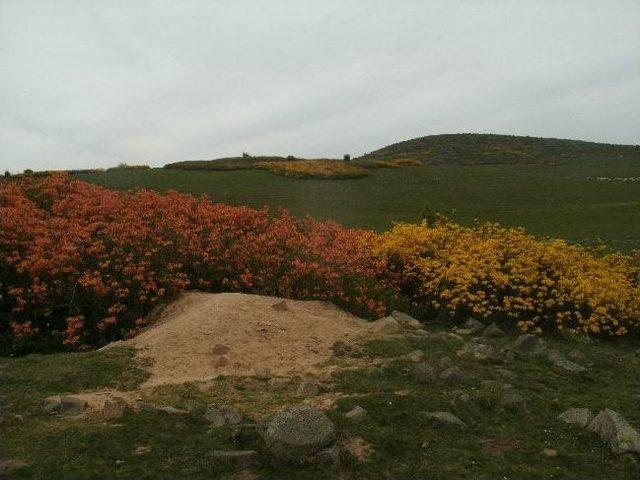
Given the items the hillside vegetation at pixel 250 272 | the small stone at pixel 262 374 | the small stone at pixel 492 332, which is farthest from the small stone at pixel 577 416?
the hillside vegetation at pixel 250 272

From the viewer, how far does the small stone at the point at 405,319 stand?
326 inches

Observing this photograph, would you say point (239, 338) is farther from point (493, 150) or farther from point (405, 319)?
point (493, 150)

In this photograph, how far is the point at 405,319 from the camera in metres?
8.59

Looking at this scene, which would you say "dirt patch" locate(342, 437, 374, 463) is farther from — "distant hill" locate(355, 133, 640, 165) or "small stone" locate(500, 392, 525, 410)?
"distant hill" locate(355, 133, 640, 165)

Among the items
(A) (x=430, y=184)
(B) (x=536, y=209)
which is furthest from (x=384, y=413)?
(A) (x=430, y=184)

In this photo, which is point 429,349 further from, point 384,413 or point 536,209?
point 536,209

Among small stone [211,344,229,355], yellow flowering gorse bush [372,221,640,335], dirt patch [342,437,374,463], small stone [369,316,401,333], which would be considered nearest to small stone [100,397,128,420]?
dirt patch [342,437,374,463]

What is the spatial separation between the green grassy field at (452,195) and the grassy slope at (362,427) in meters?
7.99

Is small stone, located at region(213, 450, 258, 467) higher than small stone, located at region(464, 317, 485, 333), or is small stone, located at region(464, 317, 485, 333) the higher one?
small stone, located at region(213, 450, 258, 467)

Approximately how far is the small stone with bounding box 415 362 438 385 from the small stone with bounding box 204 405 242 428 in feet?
6.07

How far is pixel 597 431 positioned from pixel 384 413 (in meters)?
1.57

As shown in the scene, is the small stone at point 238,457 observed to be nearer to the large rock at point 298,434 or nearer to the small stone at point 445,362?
the large rock at point 298,434

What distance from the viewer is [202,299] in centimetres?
807

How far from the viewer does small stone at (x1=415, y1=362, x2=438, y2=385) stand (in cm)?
541
